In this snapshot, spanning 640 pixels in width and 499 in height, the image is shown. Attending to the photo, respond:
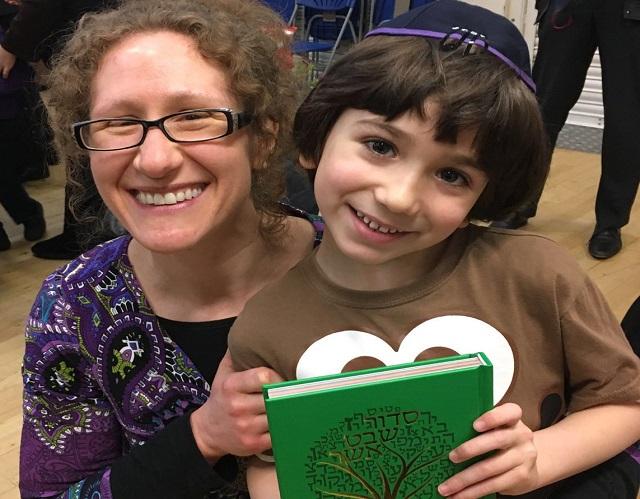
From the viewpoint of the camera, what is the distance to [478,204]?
883 millimetres

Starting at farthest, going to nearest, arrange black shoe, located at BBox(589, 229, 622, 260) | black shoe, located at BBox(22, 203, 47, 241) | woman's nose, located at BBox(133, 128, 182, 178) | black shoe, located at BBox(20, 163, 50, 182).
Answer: black shoe, located at BBox(20, 163, 50, 182) → black shoe, located at BBox(22, 203, 47, 241) → black shoe, located at BBox(589, 229, 622, 260) → woman's nose, located at BBox(133, 128, 182, 178)

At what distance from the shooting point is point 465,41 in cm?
80

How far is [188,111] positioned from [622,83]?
2427 mm

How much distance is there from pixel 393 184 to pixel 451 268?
0.58 ft

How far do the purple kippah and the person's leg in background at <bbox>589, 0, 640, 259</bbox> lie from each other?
7.07 ft

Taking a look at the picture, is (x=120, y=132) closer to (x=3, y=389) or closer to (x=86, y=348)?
(x=86, y=348)

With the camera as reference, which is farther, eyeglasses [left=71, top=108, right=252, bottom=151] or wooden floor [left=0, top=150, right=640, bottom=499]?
wooden floor [left=0, top=150, right=640, bottom=499]

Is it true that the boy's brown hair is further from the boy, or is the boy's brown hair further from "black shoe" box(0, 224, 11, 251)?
"black shoe" box(0, 224, 11, 251)

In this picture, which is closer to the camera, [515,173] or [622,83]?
[515,173]

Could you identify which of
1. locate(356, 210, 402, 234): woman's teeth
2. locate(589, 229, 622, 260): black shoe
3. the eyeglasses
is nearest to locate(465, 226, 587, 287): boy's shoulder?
locate(356, 210, 402, 234): woman's teeth

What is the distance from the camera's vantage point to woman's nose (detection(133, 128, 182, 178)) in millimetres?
884

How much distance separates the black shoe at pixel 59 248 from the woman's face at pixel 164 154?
242 cm

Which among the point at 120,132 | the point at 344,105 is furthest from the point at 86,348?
the point at 344,105

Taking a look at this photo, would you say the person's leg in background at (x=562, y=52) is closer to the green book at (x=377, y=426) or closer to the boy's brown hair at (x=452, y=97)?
the boy's brown hair at (x=452, y=97)
